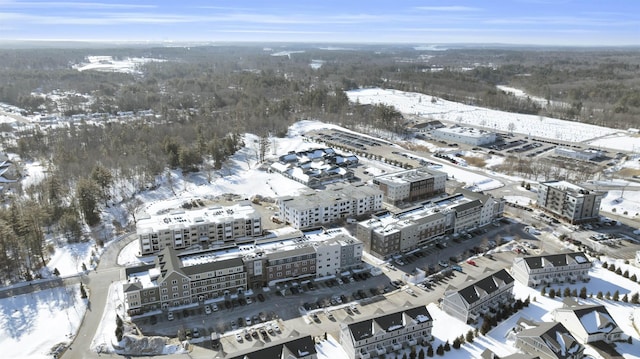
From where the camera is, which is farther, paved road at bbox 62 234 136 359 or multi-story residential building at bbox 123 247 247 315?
multi-story residential building at bbox 123 247 247 315

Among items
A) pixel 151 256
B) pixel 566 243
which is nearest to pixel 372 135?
pixel 566 243

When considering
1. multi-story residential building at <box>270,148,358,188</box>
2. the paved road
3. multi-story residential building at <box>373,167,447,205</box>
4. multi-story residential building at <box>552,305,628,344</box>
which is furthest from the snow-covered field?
the paved road

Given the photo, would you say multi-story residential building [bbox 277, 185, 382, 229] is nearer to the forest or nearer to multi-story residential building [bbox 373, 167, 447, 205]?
multi-story residential building [bbox 373, 167, 447, 205]

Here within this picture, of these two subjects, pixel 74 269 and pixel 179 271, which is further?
pixel 74 269

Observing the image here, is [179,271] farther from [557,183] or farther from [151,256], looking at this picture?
[557,183]

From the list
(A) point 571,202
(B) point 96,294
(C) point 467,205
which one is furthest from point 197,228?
(A) point 571,202

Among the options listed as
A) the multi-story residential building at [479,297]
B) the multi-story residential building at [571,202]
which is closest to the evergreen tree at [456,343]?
the multi-story residential building at [479,297]

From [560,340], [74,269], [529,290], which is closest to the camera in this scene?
[560,340]
